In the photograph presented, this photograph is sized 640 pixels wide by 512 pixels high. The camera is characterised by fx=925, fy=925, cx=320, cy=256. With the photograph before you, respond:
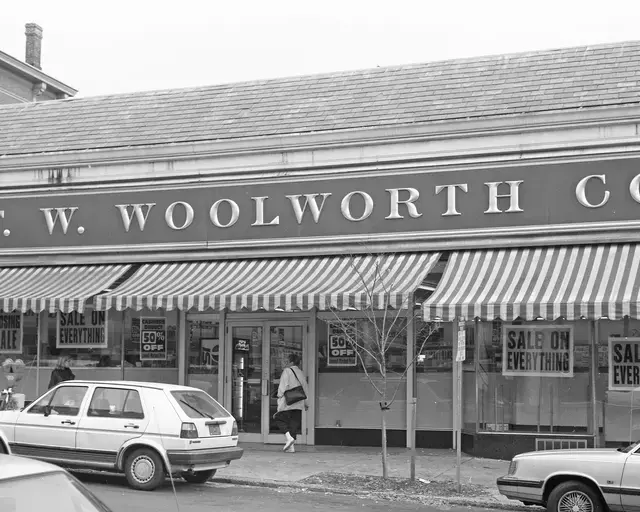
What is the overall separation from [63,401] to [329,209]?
6219 millimetres

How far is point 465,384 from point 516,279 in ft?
8.98

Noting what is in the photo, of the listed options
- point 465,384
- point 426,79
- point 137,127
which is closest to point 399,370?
point 465,384

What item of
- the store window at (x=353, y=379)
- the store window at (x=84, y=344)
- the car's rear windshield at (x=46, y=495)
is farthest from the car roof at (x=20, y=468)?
the store window at (x=84, y=344)

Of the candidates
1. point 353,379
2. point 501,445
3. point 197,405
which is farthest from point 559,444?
point 197,405

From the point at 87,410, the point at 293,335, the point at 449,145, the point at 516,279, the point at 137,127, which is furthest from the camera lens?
the point at 137,127

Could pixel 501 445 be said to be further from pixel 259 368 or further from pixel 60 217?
pixel 60 217

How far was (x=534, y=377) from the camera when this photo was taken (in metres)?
15.8

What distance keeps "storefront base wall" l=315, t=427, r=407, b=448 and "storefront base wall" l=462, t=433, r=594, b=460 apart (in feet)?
4.70

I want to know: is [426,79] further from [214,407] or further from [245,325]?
[214,407]

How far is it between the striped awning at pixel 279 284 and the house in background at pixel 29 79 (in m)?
21.5

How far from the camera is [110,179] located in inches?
728

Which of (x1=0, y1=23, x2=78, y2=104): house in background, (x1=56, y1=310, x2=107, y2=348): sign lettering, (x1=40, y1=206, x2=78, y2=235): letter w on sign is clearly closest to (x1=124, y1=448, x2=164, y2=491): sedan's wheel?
(x1=56, y1=310, x2=107, y2=348): sign lettering

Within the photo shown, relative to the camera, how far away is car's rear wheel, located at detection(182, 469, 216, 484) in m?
12.9

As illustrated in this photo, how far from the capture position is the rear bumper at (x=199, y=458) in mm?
11805
